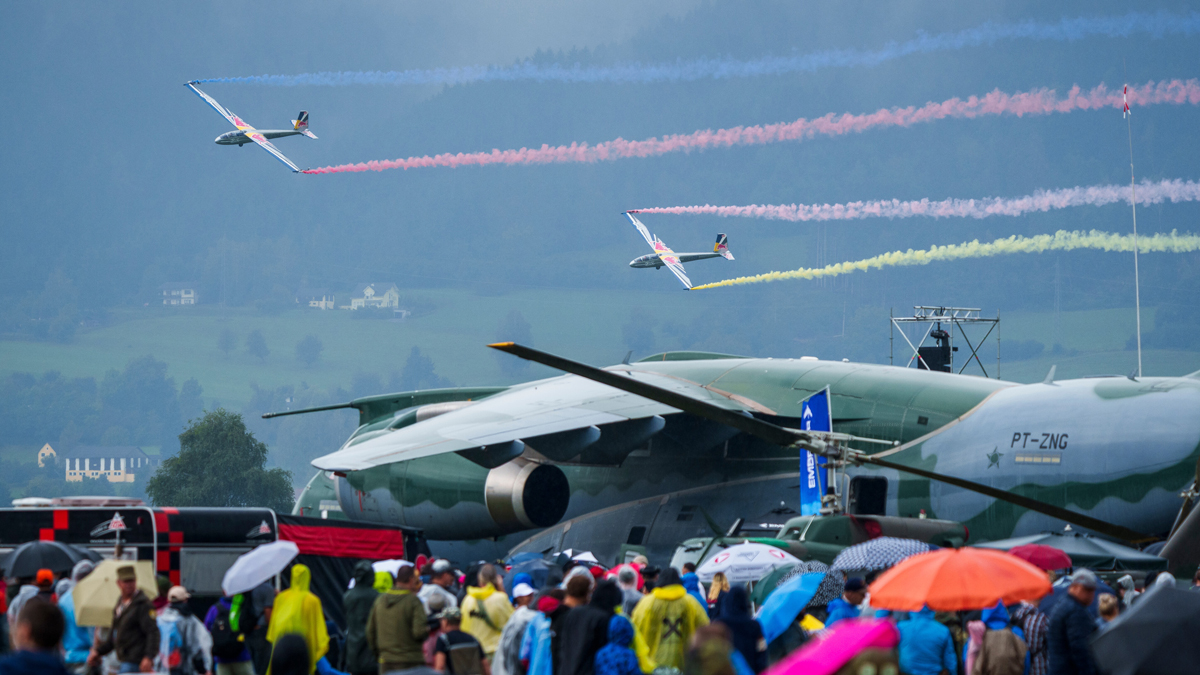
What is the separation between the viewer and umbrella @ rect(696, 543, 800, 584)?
12977 mm

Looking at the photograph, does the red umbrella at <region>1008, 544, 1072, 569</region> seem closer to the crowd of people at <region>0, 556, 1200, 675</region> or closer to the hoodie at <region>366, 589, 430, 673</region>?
the crowd of people at <region>0, 556, 1200, 675</region>

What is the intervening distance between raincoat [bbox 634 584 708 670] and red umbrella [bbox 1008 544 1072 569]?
17.0 feet

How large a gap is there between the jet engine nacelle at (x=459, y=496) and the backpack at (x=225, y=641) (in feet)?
38.8

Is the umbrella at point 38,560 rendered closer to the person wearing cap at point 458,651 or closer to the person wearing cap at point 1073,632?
the person wearing cap at point 458,651

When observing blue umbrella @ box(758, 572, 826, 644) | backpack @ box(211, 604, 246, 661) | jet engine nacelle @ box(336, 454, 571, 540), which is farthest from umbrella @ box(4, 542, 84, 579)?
jet engine nacelle @ box(336, 454, 571, 540)

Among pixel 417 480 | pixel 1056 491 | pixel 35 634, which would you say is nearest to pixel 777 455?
pixel 1056 491

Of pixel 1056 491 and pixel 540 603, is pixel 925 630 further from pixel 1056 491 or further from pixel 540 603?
pixel 1056 491

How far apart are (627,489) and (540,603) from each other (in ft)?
45.3

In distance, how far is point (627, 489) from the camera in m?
22.8

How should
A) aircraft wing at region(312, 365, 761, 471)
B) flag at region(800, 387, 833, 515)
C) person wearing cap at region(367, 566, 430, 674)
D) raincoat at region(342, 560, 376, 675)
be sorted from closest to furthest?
person wearing cap at region(367, 566, 430, 674), raincoat at region(342, 560, 376, 675), flag at region(800, 387, 833, 515), aircraft wing at region(312, 365, 761, 471)

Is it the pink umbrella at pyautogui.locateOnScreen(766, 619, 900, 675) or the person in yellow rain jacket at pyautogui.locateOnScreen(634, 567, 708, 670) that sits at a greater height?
the pink umbrella at pyautogui.locateOnScreen(766, 619, 900, 675)

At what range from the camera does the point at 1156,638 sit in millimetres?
5859

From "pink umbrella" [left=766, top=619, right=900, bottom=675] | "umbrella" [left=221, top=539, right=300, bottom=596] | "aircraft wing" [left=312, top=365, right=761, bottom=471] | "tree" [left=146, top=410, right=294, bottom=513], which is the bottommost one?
"tree" [left=146, top=410, right=294, bottom=513]

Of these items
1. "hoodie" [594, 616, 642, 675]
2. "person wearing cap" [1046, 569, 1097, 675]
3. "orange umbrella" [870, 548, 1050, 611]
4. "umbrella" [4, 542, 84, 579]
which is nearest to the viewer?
"hoodie" [594, 616, 642, 675]
